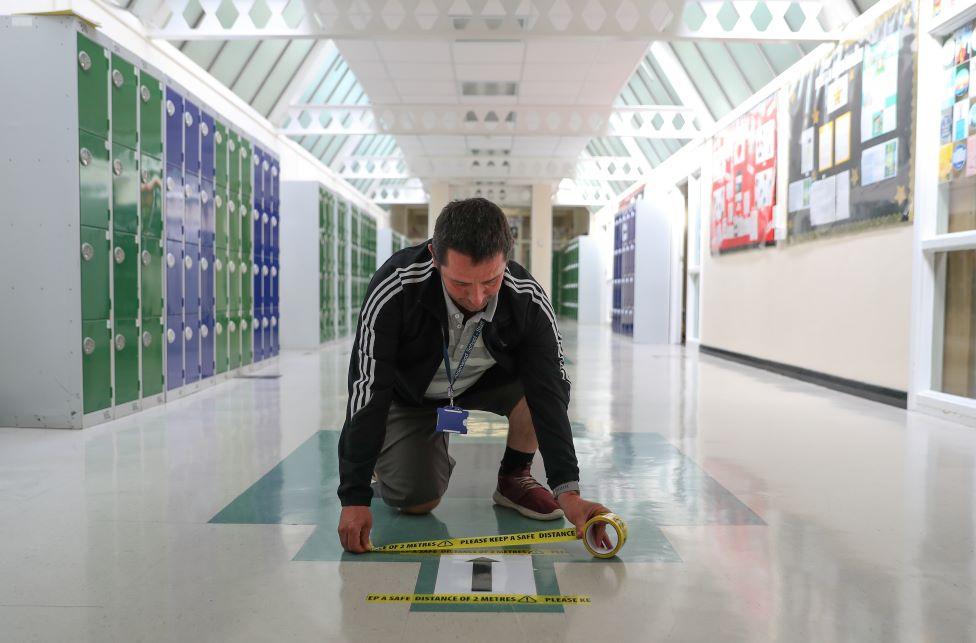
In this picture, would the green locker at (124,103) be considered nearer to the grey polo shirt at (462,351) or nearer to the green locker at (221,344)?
the green locker at (221,344)

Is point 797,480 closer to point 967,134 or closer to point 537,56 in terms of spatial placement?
point 967,134

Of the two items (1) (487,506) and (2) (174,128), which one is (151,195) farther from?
(1) (487,506)

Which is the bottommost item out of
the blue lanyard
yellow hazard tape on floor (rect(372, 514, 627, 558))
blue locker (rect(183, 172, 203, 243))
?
yellow hazard tape on floor (rect(372, 514, 627, 558))

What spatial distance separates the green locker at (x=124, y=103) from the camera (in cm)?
427

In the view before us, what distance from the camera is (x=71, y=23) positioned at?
388 centimetres

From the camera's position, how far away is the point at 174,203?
510cm

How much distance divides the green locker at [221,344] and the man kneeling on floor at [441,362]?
3983 mm

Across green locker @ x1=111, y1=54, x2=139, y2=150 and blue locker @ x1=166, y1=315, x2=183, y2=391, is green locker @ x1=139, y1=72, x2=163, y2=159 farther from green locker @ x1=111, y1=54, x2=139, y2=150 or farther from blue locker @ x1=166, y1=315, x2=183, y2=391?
blue locker @ x1=166, y1=315, x2=183, y2=391

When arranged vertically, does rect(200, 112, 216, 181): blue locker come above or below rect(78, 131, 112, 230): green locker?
above

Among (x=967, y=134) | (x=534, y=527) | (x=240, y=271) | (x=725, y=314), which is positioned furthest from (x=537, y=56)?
(x=534, y=527)

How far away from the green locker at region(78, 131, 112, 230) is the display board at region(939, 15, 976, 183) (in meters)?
5.01

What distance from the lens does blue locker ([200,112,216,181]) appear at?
5609mm

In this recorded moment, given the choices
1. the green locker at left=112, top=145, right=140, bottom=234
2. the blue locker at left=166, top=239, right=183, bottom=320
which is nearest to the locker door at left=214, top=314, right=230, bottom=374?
the blue locker at left=166, top=239, right=183, bottom=320

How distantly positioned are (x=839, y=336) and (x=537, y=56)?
5.21 meters
